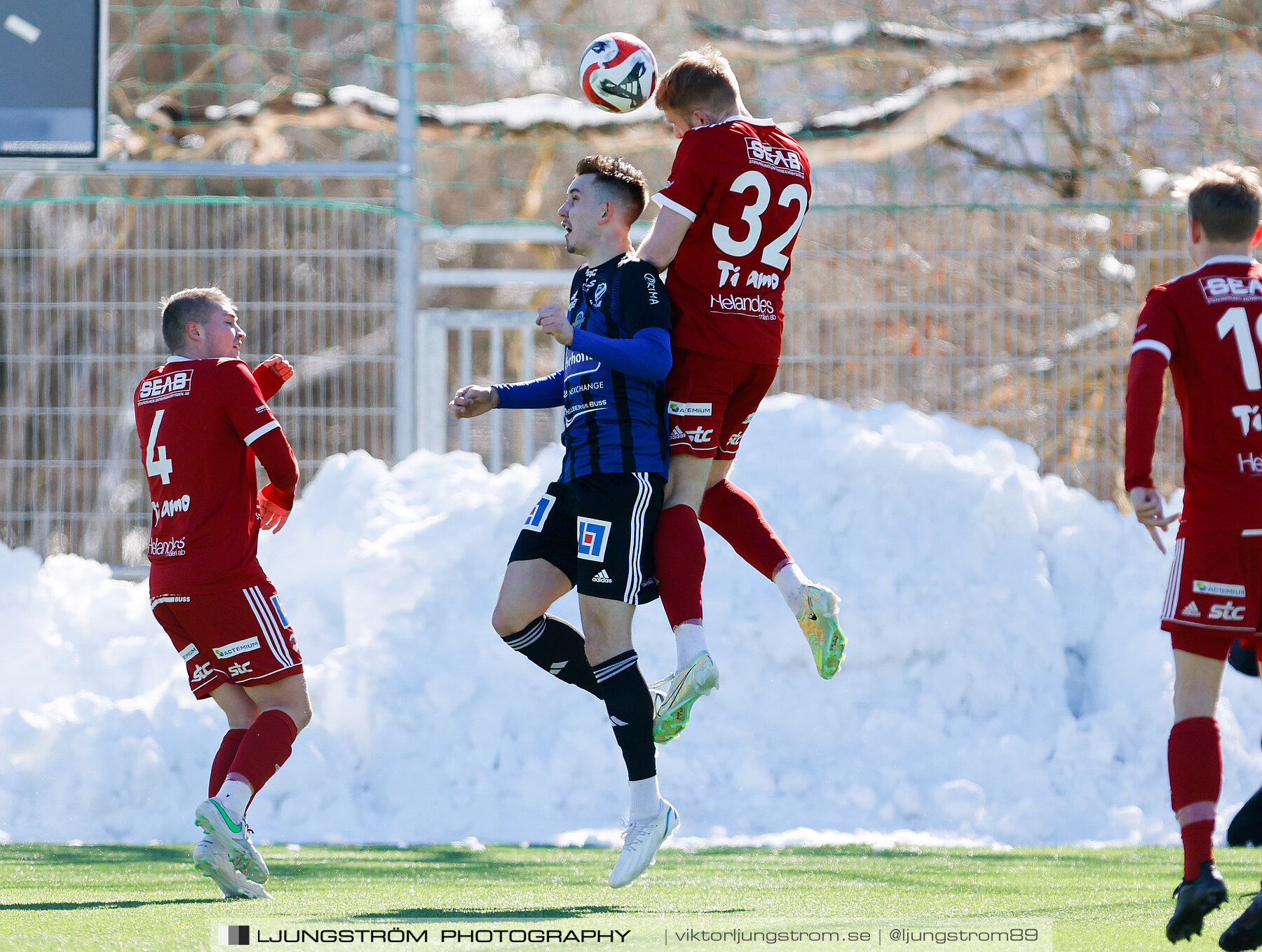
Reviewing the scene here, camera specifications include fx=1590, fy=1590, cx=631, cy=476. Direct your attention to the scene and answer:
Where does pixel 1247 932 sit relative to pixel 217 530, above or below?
below

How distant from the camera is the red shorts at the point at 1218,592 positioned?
3.76 m

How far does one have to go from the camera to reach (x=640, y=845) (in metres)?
4.41

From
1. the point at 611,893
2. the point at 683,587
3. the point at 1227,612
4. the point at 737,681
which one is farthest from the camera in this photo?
the point at 737,681

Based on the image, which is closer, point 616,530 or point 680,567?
point 616,530

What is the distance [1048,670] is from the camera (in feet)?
27.5

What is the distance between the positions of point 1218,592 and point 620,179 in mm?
2044

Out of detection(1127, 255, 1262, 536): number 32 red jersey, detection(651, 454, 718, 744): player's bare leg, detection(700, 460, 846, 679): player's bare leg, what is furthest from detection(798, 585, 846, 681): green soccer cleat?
detection(1127, 255, 1262, 536): number 32 red jersey

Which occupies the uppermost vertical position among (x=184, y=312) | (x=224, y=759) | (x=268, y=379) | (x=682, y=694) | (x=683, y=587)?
(x=184, y=312)

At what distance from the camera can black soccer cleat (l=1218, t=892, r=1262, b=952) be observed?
3438 millimetres

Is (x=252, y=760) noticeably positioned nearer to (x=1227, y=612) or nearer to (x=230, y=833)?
(x=230, y=833)

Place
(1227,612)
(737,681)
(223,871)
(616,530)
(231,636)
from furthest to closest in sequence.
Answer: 1. (737,681)
2. (231,636)
3. (616,530)
4. (223,871)
5. (1227,612)

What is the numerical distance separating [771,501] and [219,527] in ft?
14.7

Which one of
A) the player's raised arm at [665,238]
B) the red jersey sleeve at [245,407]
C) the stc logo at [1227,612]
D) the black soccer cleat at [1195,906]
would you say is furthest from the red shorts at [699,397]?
the black soccer cleat at [1195,906]

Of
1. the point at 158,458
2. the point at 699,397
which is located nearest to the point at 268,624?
the point at 158,458
